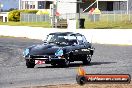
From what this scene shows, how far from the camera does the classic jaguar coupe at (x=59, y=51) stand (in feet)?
65.0

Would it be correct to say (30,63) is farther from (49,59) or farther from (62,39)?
(62,39)

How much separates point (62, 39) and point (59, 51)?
1324mm

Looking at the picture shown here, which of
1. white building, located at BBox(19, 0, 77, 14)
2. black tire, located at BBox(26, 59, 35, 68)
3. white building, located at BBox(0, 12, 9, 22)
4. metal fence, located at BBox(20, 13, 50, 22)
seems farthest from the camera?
white building, located at BBox(0, 12, 9, 22)

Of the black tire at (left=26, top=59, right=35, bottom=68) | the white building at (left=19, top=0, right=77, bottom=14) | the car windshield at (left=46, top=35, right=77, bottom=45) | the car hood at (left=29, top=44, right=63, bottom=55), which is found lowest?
the black tire at (left=26, top=59, right=35, bottom=68)

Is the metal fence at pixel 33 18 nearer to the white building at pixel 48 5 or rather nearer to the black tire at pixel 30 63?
the white building at pixel 48 5

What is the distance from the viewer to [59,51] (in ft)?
65.1

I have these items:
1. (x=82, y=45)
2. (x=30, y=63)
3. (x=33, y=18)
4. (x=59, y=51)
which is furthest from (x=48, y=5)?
(x=59, y=51)

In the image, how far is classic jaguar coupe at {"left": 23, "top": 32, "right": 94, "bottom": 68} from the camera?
19.8m

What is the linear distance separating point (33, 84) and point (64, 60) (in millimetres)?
5845

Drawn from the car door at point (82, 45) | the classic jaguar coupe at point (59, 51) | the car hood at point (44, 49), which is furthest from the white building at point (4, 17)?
the car hood at point (44, 49)

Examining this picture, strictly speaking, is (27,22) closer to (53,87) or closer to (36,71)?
(36,71)

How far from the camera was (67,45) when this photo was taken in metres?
20.6

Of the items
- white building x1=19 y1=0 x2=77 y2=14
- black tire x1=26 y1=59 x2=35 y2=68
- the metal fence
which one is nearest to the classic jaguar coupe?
black tire x1=26 y1=59 x2=35 y2=68

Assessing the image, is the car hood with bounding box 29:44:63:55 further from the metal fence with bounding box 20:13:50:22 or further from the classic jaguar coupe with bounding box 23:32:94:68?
the metal fence with bounding box 20:13:50:22
